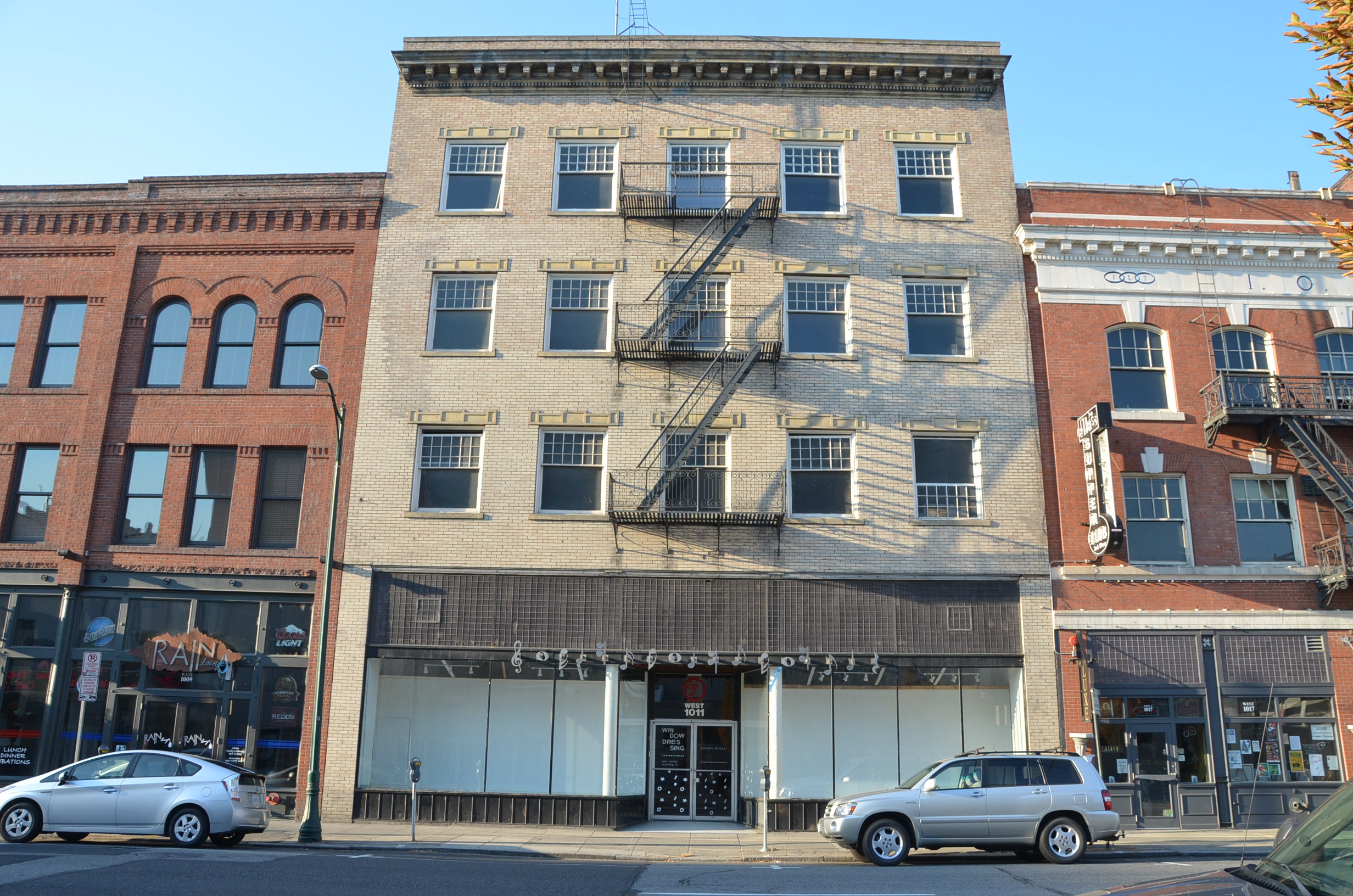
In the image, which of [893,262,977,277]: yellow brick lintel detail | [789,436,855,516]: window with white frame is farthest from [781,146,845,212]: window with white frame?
[789,436,855,516]: window with white frame

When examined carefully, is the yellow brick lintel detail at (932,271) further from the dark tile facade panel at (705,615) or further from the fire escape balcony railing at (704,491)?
the dark tile facade panel at (705,615)

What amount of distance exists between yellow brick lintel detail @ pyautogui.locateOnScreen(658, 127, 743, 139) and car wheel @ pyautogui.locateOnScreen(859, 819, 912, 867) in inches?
611

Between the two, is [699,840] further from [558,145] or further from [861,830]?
[558,145]

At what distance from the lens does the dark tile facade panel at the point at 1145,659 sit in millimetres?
19047

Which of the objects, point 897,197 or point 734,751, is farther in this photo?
point 897,197

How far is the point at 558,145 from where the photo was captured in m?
22.7

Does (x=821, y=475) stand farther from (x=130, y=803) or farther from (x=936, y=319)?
(x=130, y=803)

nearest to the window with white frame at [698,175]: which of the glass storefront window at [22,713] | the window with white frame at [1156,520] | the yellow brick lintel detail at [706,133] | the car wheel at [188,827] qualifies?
the yellow brick lintel detail at [706,133]

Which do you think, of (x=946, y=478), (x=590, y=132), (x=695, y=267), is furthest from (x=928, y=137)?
(x=946, y=478)

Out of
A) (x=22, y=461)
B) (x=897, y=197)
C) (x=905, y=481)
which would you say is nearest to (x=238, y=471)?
(x=22, y=461)

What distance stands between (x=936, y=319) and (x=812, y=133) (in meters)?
5.38

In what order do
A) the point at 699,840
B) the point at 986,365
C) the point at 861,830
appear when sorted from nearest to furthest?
1. the point at 861,830
2. the point at 699,840
3. the point at 986,365

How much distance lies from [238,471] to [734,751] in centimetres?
1215

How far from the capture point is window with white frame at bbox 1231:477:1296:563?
19.9m
